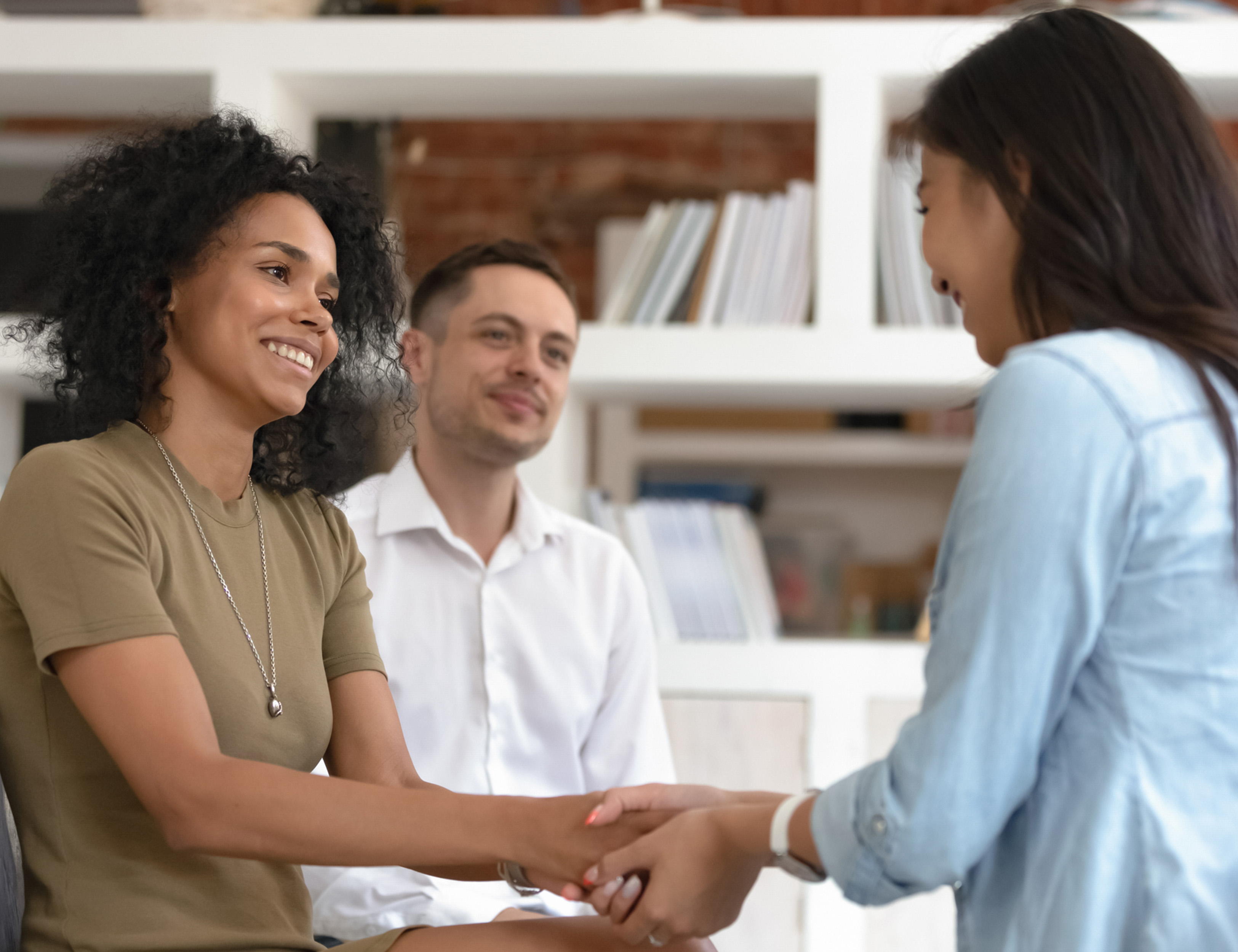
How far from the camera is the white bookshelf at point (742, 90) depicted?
219cm

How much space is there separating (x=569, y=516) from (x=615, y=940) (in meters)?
0.93

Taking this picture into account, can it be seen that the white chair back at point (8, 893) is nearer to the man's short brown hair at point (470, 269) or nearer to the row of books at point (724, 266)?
the man's short brown hair at point (470, 269)

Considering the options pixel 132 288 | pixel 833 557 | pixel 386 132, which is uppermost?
pixel 386 132

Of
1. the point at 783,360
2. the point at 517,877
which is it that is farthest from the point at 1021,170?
the point at 783,360

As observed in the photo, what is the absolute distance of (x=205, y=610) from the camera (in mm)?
1093

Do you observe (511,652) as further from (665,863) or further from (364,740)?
(665,863)

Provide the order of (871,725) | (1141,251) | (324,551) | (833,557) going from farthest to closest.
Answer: (833,557), (871,725), (324,551), (1141,251)

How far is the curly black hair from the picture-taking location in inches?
46.3

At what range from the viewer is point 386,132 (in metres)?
2.64

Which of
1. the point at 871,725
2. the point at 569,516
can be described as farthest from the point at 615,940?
the point at 871,725

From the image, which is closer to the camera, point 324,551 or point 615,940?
point 615,940

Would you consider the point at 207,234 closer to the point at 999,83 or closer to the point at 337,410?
the point at 337,410

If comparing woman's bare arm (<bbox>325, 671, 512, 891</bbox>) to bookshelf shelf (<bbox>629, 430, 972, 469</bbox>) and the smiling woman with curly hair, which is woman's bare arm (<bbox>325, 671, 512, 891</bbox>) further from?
bookshelf shelf (<bbox>629, 430, 972, 469</bbox>)

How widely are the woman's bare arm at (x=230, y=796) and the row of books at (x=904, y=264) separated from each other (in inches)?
57.4
